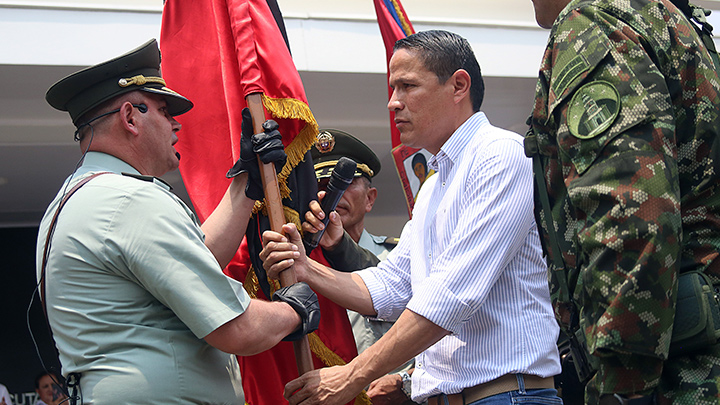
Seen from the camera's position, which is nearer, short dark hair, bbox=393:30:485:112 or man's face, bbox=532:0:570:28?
man's face, bbox=532:0:570:28

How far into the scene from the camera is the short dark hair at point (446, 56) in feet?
7.57

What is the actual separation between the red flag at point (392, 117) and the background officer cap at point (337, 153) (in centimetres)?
19

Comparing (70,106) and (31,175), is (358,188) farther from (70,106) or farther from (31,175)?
(31,175)

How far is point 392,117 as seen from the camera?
3953 millimetres

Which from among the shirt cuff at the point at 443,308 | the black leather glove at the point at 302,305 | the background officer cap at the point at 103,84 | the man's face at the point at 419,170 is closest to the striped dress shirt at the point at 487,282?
the shirt cuff at the point at 443,308

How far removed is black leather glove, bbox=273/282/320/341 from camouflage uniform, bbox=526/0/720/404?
0.84 meters

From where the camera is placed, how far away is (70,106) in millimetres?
2258

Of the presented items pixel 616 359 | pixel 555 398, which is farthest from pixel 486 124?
pixel 616 359

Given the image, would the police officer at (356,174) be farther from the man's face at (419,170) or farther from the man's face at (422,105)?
the man's face at (422,105)

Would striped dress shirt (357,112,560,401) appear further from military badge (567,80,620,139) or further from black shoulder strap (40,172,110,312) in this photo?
black shoulder strap (40,172,110,312)

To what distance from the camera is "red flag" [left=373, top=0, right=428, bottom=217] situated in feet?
12.8

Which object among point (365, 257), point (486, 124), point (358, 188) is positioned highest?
point (486, 124)

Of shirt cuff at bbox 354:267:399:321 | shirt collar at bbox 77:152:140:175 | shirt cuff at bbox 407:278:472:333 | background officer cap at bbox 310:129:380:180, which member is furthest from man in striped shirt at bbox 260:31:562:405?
background officer cap at bbox 310:129:380:180

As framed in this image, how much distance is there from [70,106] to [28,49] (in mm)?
3192
